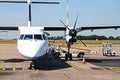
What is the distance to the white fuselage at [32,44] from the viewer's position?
18.8 metres

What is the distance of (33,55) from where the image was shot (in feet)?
61.0

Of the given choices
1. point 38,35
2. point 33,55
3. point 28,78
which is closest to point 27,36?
point 38,35

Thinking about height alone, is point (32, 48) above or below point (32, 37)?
below

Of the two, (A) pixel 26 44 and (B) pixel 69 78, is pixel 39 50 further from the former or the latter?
(B) pixel 69 78

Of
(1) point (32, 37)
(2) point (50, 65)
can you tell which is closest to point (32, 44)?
(1) point (32, 37)

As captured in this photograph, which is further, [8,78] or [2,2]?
[2,2]

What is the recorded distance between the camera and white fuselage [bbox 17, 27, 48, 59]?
18.8 meters

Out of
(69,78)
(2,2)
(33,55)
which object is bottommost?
(69,78)

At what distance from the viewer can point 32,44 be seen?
1908cm

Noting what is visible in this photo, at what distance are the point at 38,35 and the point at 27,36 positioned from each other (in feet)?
2.53

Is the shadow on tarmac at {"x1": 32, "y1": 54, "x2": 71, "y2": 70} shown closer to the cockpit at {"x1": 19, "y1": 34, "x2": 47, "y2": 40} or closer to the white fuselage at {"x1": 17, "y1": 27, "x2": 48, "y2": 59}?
the white fuselage at {"x1": 17, "y1": 27, "x2": 48, "y2": 59}

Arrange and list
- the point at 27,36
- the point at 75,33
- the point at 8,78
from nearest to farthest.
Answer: the point at 8,78 → the point at 27,36 → the point at 75,33

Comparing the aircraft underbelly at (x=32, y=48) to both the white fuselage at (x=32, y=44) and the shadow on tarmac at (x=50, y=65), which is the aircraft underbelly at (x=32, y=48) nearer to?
the white fuselage at (x=32, y=44)

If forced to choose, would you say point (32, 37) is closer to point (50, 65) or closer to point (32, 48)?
point (32, 48)
